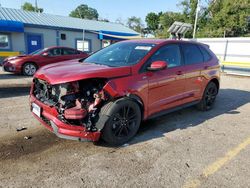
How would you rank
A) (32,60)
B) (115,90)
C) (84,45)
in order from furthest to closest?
(84,45)
(32,60)
(115,90)

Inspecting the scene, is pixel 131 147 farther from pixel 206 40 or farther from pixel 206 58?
pixel 206 40

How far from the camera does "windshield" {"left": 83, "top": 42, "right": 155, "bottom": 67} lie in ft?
13.9

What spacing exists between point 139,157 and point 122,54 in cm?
204

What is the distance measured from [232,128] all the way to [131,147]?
2.45 meters

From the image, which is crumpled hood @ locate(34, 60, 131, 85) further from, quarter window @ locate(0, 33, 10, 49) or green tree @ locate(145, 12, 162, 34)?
green tree @ locate(145, 12, 162, 34)

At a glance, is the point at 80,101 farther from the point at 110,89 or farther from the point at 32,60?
the point at 32,60

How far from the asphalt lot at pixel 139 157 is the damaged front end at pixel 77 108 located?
40 cm

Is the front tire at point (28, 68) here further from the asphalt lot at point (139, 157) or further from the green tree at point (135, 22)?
the green tree at point (135, 22)

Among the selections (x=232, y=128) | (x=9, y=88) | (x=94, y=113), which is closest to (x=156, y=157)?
(x=94, y=113)

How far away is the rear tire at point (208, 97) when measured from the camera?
593 cm

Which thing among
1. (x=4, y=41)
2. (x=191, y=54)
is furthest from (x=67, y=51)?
(x=191, y=54)

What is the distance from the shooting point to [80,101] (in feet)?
11.5

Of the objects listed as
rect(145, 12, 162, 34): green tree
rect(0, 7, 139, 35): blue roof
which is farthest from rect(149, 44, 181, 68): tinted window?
rect(145, 12, 162, 34): green tree

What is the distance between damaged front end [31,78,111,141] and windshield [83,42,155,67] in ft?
2.58
